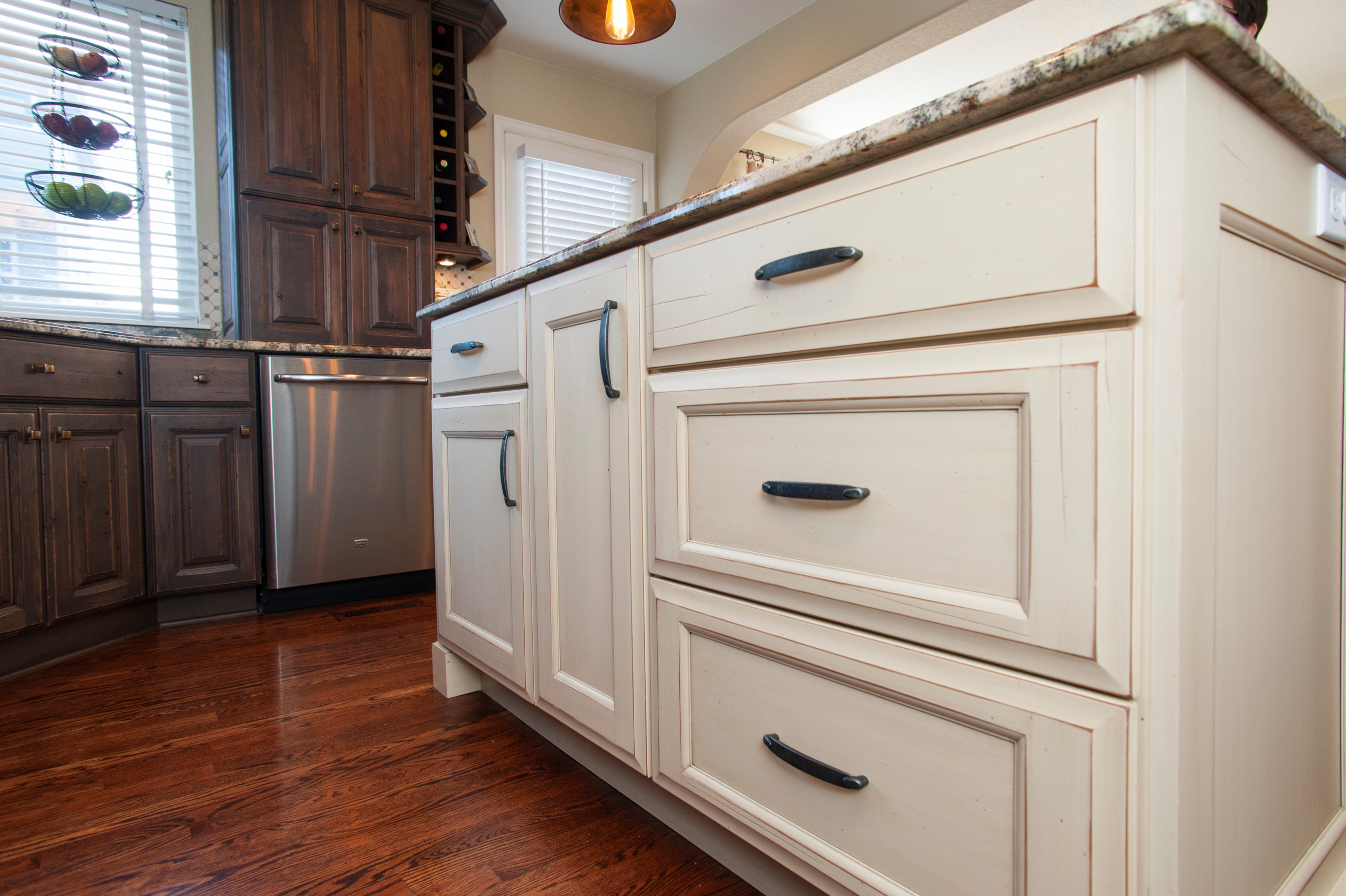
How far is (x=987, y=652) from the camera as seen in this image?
23.0 inches

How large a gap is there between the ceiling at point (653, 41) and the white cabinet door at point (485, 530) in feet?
8.41

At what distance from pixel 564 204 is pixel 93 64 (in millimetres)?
2069

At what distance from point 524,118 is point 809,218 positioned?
3587 millimetres

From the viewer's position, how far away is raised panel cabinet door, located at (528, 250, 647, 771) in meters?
0.98

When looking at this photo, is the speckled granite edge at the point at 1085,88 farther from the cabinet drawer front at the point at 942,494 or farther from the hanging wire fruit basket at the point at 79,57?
the hanging wire fruit basket at the point at 79,57

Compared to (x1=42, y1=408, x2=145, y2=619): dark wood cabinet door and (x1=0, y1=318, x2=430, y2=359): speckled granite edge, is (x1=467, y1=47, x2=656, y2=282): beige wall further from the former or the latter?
(x1=42, y1=408, x2=145, y2=619): dark wood cabinet door

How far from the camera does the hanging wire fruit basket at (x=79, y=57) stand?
255 centimetres

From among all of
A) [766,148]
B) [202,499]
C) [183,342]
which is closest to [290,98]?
[183,342]

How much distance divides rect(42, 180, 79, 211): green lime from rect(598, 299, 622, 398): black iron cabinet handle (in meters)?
2.75

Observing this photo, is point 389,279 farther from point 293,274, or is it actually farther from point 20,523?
point 20,523

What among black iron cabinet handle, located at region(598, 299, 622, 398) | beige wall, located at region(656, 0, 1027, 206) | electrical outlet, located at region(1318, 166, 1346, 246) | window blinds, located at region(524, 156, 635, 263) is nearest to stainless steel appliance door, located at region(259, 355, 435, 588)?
window blinds, located at region(524, 156, 635, 263)

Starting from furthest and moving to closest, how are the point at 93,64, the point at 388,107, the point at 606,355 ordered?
the point at 388,107, the point at 93,64, the point at 606,355

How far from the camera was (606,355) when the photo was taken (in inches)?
39.4

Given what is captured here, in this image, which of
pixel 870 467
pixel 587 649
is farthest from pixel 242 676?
pixel 870 467
